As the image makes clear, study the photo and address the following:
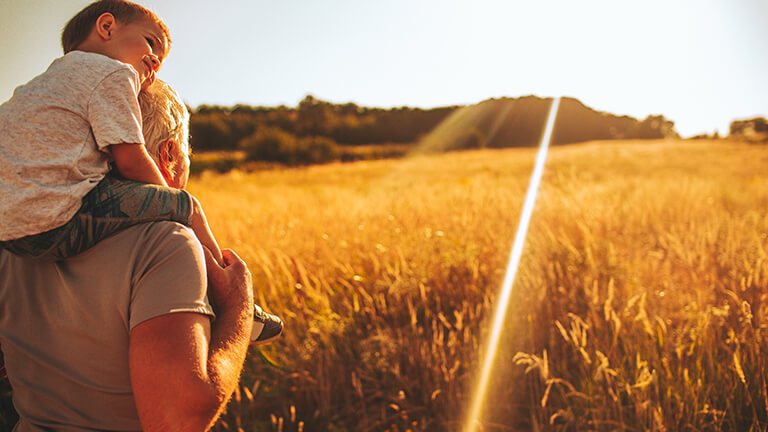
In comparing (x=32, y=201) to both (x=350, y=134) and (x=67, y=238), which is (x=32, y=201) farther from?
(x=350, y=134)

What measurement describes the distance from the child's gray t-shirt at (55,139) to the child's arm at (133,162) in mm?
33

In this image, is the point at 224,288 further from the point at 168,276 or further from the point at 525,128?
the point at 525,128

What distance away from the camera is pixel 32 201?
0.88 meters

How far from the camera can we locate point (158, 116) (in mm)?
1169

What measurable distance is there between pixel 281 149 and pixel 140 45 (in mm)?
50229

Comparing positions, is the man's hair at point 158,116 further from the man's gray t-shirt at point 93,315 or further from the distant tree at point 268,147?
the distant tree at point 268,147

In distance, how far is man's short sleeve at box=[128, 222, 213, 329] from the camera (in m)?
0.83

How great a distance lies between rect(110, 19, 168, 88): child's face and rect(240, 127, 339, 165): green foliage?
1894 inches

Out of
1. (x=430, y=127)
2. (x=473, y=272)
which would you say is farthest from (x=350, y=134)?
(x=473, y=272)

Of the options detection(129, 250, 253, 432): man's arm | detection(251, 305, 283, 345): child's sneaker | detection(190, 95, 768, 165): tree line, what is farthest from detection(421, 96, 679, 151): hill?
detection(129, 250, 253, 432): man's arm

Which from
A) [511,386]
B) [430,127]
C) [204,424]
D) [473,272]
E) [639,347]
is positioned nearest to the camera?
[204,424]

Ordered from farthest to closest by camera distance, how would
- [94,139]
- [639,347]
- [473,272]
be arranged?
1. [473,272]
2. [639,347]
3. [94,139]

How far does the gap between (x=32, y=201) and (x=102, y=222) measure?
5.6 inches

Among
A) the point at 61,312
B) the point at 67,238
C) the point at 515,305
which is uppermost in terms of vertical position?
the point at 67,238
